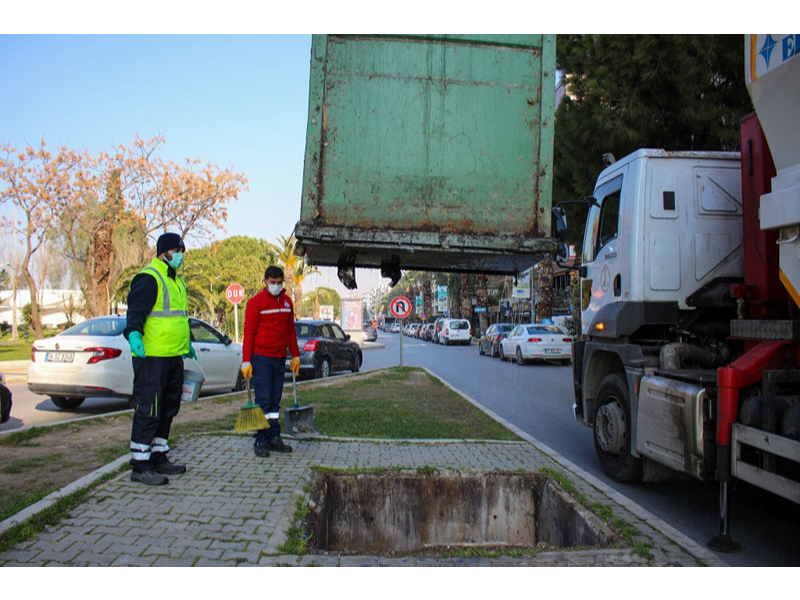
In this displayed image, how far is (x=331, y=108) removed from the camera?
4.70 meters

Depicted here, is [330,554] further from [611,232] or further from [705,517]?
[611,232]

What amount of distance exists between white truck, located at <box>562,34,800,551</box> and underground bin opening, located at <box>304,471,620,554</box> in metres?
A: 1.13

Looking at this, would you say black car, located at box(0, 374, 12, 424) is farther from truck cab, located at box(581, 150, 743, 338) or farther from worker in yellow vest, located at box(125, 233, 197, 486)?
truck cab, located at box(581, 150, 743, 338)

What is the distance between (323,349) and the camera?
1555 cm

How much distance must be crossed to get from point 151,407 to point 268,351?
1445mm

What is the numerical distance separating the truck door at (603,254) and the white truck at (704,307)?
0.02 metres

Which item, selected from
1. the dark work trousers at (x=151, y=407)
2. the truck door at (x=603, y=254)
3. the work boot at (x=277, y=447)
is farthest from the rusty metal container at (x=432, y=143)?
the work boot at (x=277, y=447)

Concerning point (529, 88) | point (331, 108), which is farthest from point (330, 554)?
point (529, 88)

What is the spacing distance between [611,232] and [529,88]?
2.08m

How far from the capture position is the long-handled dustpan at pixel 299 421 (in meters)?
6.80

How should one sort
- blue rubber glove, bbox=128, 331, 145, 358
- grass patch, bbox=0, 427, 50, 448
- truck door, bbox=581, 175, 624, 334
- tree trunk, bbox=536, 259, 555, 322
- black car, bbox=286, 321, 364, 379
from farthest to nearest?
tree trunk, bbox=536, 259, 555, 322
black car, bbox=286, 321, 364, 379
grass patch, bbox=0, 427, 50, 448
truck door, bbox=581, 175, 624, 334
blue rubber glove, bbox=128, 331, 145, 358

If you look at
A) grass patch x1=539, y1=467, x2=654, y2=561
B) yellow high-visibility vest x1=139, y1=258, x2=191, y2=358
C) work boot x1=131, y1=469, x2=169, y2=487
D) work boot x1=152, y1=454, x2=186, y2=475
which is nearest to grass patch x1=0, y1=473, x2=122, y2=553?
work boot x1=131, y1=469, x2=169, y2=487

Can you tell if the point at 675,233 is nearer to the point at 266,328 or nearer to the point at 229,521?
the point at 266,328

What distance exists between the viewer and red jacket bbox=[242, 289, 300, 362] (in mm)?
6170
